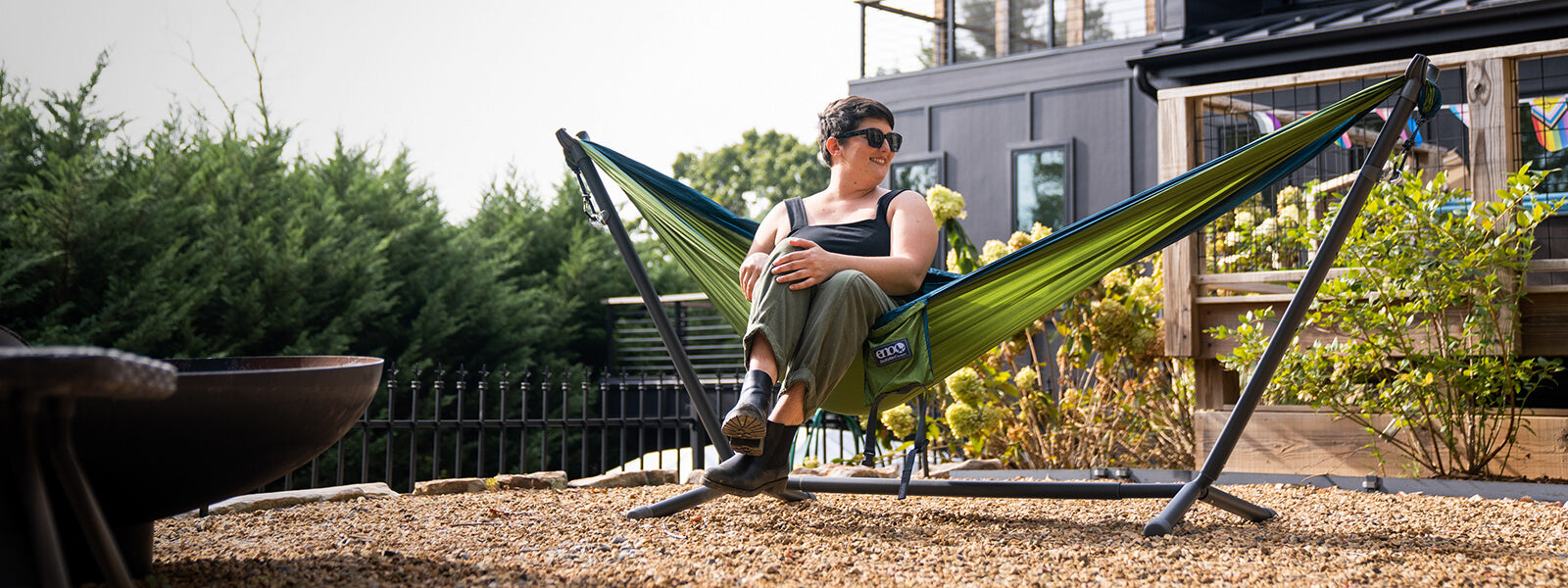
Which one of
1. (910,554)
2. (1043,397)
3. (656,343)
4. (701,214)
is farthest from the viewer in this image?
(656,343)

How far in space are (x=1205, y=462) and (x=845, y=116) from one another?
46.7 inches

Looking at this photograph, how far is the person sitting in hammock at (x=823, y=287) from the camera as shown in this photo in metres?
2.07

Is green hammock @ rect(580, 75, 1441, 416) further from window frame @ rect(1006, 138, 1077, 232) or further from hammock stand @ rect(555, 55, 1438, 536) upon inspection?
window frame @ rect(1006, 138, 1077, 232)

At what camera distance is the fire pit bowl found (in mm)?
1367

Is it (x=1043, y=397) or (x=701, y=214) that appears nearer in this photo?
(x=701, y=214)

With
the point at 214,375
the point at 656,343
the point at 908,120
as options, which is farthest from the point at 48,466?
the point at 908,120

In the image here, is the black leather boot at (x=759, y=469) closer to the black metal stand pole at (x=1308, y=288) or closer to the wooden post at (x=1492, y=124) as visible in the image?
the black metal stand pole at (x=1308, y=288)

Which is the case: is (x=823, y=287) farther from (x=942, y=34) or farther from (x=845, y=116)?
(x=942, y=34)

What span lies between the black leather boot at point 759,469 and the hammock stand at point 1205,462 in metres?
0.08

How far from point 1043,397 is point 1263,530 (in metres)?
1.91

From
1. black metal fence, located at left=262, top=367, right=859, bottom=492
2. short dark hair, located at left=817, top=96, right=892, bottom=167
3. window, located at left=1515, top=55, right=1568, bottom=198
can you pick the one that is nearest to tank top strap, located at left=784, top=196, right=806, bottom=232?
short dark hair, located at left=817, top=96, right=892, bottom=167

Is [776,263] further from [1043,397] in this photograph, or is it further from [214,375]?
[1043,397]

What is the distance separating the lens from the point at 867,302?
2.21m

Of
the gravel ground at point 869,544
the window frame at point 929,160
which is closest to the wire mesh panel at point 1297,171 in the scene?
the gravel ground at point 869,544
